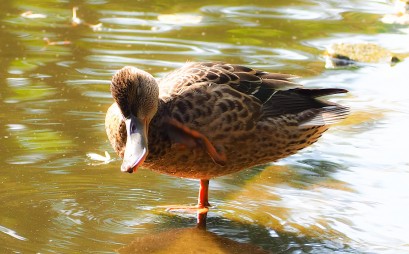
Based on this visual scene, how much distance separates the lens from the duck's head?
17.4 ft

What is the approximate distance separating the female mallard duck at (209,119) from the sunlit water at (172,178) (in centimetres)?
41

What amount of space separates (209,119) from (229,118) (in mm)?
176

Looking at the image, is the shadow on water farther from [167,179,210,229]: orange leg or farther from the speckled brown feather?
the speckled brown feather

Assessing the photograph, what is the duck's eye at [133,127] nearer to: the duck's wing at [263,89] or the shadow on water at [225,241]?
the duck's wing at [263,89]

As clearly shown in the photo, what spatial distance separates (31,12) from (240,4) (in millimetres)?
2798

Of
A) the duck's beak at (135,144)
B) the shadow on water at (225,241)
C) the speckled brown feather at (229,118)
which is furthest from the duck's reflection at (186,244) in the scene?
the duck's beak at (135,144)

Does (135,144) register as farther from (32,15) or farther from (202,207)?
(32,15)

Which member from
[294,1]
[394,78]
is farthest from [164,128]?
[294,1]

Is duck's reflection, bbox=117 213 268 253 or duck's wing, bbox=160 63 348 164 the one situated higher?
duck's wing, bbox=160 63 348 164

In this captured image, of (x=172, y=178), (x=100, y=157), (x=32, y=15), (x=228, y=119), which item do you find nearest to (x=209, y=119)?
(x=228, y=119)

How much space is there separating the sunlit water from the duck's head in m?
0.70

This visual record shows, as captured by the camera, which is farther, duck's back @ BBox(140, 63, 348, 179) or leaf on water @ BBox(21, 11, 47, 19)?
leaf on water @ BBox(21, 11, 47, 19)

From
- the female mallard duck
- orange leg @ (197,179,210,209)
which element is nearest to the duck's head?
the female mallard duck

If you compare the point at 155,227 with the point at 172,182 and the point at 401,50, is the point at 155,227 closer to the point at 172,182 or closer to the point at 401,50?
the point at 172,182
